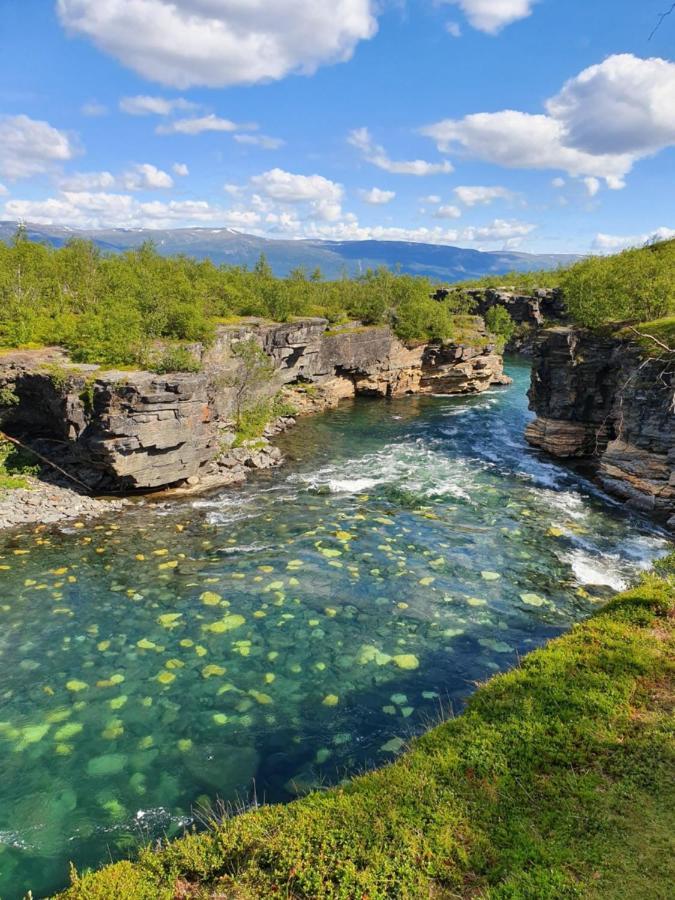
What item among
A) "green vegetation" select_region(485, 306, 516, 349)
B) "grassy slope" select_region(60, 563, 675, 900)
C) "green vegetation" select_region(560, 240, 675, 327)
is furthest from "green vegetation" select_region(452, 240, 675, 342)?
"green vegetation" select_region(485, 306, 516, 349)

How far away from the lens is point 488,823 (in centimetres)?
843

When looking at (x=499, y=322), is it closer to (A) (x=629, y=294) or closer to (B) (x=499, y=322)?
(B) (x=499, y=322)

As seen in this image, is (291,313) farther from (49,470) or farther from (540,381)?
(49,470)

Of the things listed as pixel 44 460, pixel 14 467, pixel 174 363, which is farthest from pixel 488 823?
pixel 14 467

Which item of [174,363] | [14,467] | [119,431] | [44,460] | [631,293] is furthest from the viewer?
[631,293]

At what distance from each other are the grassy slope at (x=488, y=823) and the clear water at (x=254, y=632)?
3.26 metres

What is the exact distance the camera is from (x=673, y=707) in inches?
414

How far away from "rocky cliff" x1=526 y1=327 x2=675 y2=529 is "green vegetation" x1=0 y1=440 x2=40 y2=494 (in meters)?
34.4

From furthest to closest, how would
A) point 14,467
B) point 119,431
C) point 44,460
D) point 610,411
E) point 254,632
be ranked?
→ point 610,411 → point 44,460 → point 14,467 → point 119,431 → point 254,632

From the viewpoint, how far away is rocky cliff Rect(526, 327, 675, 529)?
29312 mm

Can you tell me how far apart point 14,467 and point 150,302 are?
15720 mm

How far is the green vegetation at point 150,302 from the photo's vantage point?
108ft

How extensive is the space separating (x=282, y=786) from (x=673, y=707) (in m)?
8.70

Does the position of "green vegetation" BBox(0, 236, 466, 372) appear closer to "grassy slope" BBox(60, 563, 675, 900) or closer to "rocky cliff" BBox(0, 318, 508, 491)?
"rocky cliff" BBox(0, 318, 508, 491)
